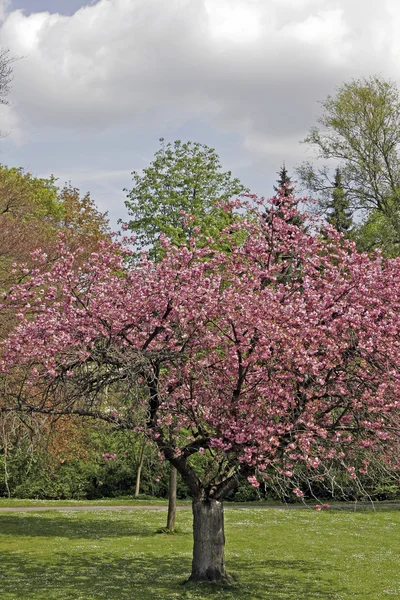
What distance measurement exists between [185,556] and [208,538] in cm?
516

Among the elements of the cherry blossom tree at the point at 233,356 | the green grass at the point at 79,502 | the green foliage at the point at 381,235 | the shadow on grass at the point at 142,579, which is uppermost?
the green foliage at the point at 381,235

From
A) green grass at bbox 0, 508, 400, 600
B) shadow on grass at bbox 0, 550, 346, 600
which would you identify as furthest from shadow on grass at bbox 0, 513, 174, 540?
shadow on grass at bbox 0, 550, 346, 600

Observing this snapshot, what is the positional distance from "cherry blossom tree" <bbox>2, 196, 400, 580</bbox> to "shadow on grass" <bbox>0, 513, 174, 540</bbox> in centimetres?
1010

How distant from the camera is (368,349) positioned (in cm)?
1395

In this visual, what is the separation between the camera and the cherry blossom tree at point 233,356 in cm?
1430

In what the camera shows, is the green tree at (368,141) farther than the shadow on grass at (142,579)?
Yes

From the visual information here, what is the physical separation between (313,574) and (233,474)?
4606 millimetres

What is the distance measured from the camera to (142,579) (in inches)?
707

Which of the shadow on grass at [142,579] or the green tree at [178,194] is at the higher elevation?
the green tree at [178,194]

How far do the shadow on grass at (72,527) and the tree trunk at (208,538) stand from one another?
8630mm

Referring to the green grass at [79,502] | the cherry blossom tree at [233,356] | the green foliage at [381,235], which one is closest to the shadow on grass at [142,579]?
the cherry blossom tree at [233,356]

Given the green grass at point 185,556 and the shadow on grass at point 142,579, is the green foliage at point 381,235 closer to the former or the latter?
the green grass at point 185,556

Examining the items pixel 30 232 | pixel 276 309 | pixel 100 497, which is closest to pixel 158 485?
pixel 100 497

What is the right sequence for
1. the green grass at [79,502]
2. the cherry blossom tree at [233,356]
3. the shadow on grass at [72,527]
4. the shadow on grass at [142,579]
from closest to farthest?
the cherry blossom tree at [233,356] < the shadow on grass at [142,579] < the shadow on grass at [72,527] < the green grass at [79,502]
